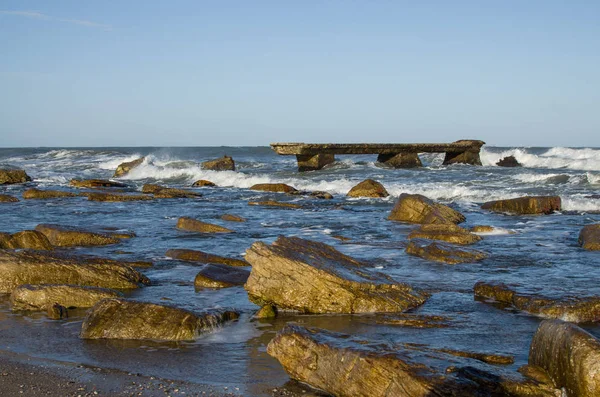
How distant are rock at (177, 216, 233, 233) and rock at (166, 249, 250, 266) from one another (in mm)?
2854

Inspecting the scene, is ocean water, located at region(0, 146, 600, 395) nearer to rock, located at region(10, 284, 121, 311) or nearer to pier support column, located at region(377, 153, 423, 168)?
rock, located at region(10, 284, 121, 311)

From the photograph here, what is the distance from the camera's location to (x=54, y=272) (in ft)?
26.8

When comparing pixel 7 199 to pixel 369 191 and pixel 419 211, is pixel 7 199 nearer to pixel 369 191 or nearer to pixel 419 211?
pixel 369 191

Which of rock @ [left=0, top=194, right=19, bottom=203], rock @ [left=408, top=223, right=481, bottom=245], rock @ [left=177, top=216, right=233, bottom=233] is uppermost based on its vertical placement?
rock @ [left=408, top=223, right=481, bottom=245]

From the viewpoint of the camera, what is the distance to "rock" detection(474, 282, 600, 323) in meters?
6.68

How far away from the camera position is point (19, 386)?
4.84m

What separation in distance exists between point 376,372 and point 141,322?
2.58 metres

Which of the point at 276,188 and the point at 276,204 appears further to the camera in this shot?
the point at 276,188

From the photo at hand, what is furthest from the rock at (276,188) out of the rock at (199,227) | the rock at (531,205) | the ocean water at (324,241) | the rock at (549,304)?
the rock at (549,304)

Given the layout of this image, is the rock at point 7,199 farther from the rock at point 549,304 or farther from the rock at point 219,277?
the rock at point 549,304

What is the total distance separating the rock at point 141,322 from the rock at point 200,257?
3.52 m

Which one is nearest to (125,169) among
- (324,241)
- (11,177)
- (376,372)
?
(11,177)

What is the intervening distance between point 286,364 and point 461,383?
4.31 feet

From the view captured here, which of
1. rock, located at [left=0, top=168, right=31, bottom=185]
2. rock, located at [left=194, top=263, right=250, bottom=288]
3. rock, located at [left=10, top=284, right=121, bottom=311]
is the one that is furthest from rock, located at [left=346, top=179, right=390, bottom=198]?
rock, located at [left=0, top=168, right=31, bottom=185]
